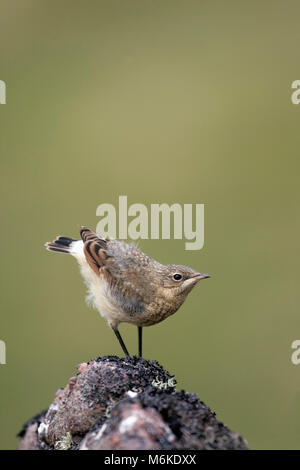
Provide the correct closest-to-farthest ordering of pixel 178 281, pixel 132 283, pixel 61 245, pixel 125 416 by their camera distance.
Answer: pixel 125 416 → pixel 178 281 → pixel 132 283 → pixel 61 245

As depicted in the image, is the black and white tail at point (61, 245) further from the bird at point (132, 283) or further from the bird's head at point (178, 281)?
the bird's head at point (178, 281)

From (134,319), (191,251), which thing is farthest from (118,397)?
(191,251)

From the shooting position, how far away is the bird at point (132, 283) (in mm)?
6312

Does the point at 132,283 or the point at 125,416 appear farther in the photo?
the point at 132,283

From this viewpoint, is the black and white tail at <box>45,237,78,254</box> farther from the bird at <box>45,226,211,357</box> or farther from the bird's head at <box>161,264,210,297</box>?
the bird's head at <box>161,264,210,297</box>

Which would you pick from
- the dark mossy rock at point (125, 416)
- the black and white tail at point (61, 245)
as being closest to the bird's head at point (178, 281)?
the dark mossy rock at point (125, 416)

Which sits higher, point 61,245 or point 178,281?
point 61,245

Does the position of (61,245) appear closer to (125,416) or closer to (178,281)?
(178,281)

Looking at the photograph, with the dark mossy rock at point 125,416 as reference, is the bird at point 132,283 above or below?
above

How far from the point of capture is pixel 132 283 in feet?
21.4

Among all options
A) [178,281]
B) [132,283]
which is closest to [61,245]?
[132,283]

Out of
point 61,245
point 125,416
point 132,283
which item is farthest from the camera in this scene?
point 61,245

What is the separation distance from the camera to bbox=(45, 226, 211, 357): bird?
6312mm
